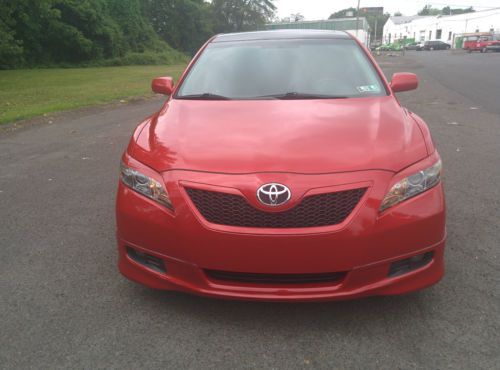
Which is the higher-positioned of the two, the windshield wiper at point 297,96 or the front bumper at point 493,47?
the windshield wiper at point 297,96

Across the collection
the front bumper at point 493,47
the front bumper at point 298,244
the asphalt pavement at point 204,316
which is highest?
the front bumper at point 298,244

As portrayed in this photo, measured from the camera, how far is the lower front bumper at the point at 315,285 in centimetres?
239

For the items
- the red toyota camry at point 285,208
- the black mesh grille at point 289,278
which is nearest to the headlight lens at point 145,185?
the red toyota camry at point 285,208

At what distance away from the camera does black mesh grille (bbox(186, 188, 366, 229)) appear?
7.64 feet

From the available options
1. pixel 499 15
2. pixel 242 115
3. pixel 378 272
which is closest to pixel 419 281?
pixel 378 272

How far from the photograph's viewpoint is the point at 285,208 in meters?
2.32

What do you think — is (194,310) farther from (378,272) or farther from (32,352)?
(378,272)

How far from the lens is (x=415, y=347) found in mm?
2393

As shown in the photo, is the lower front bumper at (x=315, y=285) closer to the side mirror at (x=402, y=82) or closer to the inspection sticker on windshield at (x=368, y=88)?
the inspection sticker on windshield at (x=368, y=88)

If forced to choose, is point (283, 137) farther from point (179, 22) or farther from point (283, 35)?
point (179, 22)

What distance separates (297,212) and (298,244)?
16 centimetres

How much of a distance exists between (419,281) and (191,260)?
1.22 metres

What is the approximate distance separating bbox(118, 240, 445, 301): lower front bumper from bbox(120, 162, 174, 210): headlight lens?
301mm

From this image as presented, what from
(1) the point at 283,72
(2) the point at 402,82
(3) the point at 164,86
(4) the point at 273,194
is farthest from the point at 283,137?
(3) the point at 164,86
